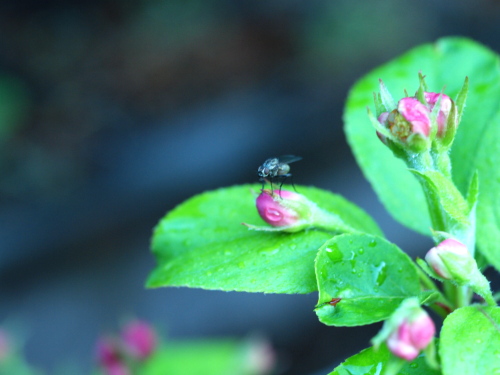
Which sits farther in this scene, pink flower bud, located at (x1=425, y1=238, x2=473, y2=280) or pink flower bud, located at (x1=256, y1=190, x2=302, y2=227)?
pink flower bud, located at (x1=256, y1=190, x2=302, y2=227)

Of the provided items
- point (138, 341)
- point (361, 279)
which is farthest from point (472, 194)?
point (138, 341)

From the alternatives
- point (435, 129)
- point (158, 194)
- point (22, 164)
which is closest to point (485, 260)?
point (435, 129)

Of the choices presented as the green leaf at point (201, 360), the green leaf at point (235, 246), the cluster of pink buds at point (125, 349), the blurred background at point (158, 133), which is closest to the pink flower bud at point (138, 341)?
the cluster of pink buds at point (125, 349)

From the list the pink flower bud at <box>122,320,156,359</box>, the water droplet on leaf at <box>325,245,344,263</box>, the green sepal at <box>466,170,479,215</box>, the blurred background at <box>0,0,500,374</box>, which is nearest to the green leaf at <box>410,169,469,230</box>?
the green sepal at <box>466,170,479,215</box>

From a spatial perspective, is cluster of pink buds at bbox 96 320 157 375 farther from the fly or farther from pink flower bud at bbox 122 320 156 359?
the fly

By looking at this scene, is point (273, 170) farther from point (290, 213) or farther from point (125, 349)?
point (125, 349)

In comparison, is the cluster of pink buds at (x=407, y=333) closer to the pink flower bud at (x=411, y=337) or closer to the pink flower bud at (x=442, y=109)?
the pink flower bud at (x=411, y=337)
